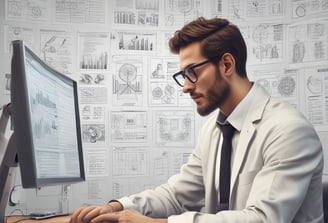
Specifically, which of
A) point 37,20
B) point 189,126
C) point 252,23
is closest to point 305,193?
point 189,126

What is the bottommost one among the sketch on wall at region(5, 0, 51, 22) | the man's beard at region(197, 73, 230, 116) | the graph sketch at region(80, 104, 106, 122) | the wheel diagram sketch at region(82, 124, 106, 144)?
the wheel diagram sketch at region(82, 124, 106, 144)

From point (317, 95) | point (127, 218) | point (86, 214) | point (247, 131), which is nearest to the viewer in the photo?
point (127, 218)

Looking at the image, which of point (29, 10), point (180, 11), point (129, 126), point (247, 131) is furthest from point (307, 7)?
point (29, 10)

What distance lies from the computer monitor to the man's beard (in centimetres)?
44

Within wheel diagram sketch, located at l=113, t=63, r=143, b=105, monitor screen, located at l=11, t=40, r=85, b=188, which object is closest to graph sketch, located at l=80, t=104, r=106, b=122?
wheel diagram sketch, located at l=113, t=63, r=143, b=105

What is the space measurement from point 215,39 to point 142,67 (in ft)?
3.36

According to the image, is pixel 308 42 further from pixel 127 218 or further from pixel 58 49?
pixel 127 218

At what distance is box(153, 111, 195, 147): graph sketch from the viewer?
232 cm

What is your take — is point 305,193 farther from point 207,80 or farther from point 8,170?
point 8,170

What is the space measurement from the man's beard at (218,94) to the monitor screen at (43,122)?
44 centimetres

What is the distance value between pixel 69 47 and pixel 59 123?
1.15 meters

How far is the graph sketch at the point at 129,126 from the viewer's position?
229 centimetres

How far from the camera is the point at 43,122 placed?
103 cm

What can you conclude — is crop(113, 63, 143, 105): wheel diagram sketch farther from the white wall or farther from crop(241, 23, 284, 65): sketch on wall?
crop(241, 23, 284, 65): sketch on wall
